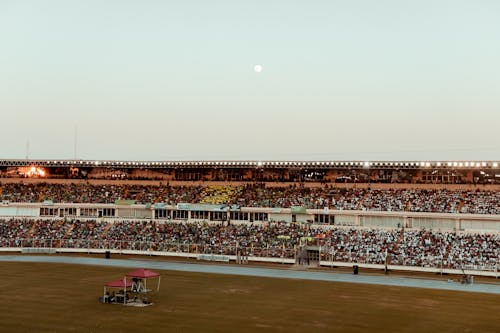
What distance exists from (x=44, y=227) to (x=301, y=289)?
47.1m

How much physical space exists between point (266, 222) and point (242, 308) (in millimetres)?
37560

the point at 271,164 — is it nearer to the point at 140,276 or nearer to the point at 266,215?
the point at 266,215

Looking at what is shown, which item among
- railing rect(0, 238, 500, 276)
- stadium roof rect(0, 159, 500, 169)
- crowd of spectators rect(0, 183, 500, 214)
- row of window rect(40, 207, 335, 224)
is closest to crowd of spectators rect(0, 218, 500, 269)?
railing rect(0, 238, 500, 276)

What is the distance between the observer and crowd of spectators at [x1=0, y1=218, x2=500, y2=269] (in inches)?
2254

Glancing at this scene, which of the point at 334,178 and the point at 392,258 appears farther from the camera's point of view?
the point at 334,178

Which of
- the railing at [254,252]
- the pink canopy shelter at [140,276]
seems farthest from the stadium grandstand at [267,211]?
the pink canopy shelter at [140,276]

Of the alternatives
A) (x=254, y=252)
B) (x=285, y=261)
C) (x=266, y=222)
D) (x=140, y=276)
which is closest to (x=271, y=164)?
(x=266, y=222)

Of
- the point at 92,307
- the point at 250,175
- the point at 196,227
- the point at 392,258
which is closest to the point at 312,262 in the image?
the point at 392,258

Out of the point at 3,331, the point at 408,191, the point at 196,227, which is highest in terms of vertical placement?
the point at 408,191

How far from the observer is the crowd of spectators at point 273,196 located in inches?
2672

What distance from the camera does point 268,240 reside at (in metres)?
66.4

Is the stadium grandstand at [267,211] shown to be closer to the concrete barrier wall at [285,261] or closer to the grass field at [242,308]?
the concrete barrier wall at [285,261]

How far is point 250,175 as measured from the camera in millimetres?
84125

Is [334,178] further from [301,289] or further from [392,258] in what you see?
[301,289]
